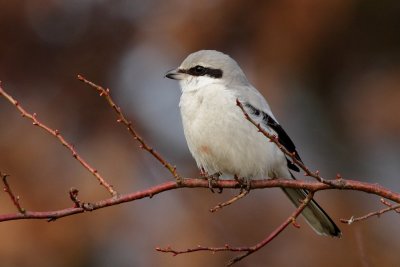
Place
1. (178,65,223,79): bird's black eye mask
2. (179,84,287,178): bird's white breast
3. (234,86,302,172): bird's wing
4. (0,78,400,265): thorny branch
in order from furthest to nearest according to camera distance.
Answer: (178,65,223,79): bird's black eye mask, (234,86,302,172): bird's wing, (179,84,287,178): bird's white breast, (0,78,400,265): thorny branch

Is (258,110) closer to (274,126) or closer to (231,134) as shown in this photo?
(274,126)

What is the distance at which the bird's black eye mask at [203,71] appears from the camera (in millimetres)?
4615

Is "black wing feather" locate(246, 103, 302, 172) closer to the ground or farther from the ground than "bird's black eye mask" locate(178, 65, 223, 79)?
closer to the ground

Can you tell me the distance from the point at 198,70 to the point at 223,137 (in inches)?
27.3

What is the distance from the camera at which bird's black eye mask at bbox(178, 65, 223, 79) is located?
4.62 metres

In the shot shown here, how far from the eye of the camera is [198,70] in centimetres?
468

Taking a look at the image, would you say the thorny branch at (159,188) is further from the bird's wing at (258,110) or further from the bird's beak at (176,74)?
the bird's beak at (176,74)

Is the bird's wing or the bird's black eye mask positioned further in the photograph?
the bird's black eye mask

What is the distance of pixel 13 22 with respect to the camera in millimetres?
6891

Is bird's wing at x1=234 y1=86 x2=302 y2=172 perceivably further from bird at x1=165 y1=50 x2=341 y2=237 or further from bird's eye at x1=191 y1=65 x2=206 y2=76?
bird's eye at x1=191 y1=65 x2=206 y2=76

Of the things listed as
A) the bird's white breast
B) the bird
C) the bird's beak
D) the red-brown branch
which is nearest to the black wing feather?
the bird

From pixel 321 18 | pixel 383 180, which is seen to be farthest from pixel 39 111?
pixel 383 180

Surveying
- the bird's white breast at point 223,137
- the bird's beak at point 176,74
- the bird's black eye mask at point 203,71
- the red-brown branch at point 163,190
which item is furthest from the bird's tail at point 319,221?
the bird's beak at point 176,74

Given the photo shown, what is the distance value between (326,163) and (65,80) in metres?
2.92
